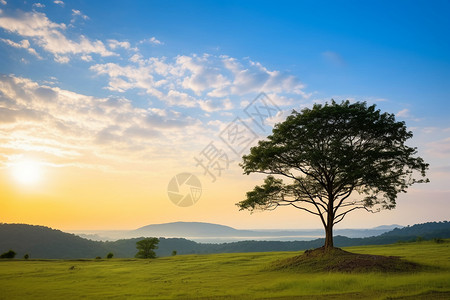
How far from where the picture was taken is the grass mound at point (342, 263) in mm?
23812

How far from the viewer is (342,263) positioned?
25.6 metres

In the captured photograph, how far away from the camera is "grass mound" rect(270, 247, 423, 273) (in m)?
23.8

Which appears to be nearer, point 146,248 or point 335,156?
point 335,156

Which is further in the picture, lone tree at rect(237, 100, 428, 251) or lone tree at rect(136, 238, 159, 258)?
lone tree at rect(136, 238, 159, 258)

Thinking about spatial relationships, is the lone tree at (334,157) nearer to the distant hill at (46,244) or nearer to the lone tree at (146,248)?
the lone tree at (146,248)

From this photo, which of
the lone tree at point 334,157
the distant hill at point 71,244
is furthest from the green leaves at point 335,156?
the distant hill at point 71,244

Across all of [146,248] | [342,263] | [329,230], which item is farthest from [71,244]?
[342,263]

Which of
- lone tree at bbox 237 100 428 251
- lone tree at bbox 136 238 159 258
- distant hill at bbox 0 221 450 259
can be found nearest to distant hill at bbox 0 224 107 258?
distant hill at bbox 0 221 450 259

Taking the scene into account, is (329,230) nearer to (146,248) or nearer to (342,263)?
(342,263)

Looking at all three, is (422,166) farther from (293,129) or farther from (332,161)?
(293,129)

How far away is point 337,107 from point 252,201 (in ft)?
42.4

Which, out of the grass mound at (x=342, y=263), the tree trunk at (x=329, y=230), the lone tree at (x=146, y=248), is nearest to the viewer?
the grass mound at (x=342, y=263)

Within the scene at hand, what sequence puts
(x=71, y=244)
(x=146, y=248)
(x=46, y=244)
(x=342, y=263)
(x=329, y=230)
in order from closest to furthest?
(x=342, y=263)
(x=329, y=230)
(x=146, y=248)
(x=46, y=244)
(x=71, y=244)

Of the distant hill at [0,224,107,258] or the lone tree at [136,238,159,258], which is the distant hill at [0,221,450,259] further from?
the lone tree at [136,238,159,258]
